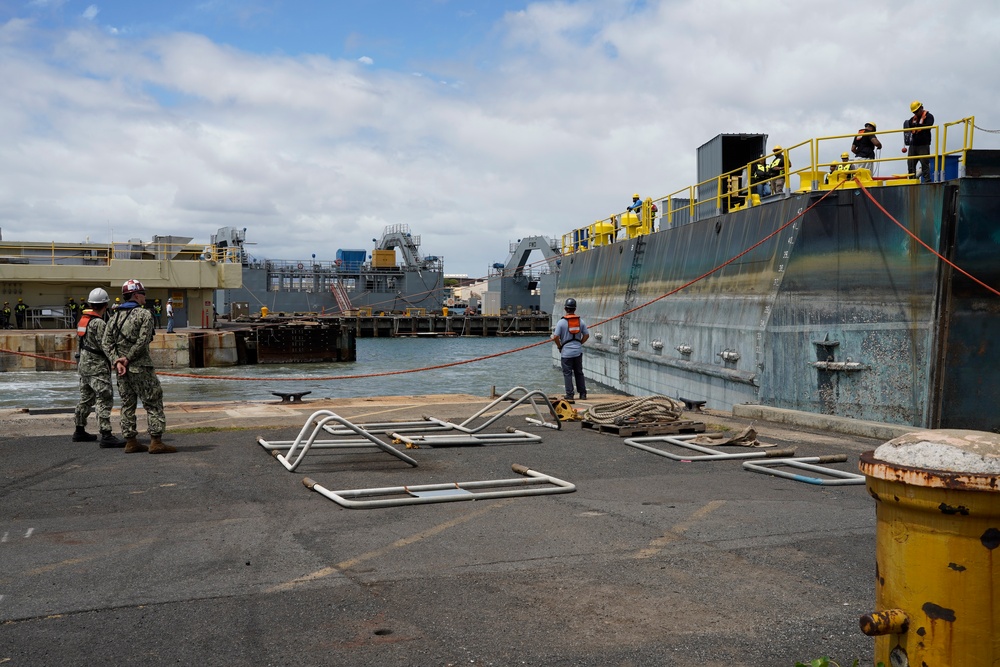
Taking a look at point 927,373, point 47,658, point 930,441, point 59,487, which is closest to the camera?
point 930,441

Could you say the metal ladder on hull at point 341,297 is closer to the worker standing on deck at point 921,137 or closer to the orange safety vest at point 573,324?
the orange safety vest at point 573,324

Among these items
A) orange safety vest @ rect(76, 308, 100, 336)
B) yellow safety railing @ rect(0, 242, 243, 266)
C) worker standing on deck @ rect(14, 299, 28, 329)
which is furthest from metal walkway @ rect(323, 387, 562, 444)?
worker standing on deck @ rect(14, 299, 28, 329)

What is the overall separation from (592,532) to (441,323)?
215ft

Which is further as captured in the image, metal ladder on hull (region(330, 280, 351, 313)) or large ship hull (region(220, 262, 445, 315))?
metal ladder on hull (region(330, 280, 351, 313))

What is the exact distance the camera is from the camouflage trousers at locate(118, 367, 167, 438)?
8844 mm

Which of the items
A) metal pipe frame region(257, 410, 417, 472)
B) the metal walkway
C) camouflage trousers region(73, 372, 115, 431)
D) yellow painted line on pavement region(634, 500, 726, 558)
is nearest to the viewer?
yellow painted line on pavement region(634, 500, 726, 558)

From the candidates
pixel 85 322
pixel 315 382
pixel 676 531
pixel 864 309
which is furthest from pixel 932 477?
pixel 315 382

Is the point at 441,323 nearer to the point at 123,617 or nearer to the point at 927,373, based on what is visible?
the point at 927,373

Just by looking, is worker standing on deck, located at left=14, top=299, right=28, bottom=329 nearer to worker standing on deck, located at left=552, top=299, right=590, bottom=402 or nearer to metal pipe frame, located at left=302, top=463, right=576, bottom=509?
worker standing on deck, located at left=552, top=299, right=590, bottom=402

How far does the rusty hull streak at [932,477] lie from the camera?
265cm

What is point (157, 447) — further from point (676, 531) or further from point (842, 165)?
point (842, 165)

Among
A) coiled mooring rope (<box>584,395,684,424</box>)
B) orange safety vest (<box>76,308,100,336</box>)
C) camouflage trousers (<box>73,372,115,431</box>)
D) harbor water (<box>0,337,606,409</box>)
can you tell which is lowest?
harbor water (<box>0,337,606,409</box>)

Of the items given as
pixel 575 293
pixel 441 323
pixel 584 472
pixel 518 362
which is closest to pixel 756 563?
pixel 584 472

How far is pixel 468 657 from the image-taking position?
11.7ft
